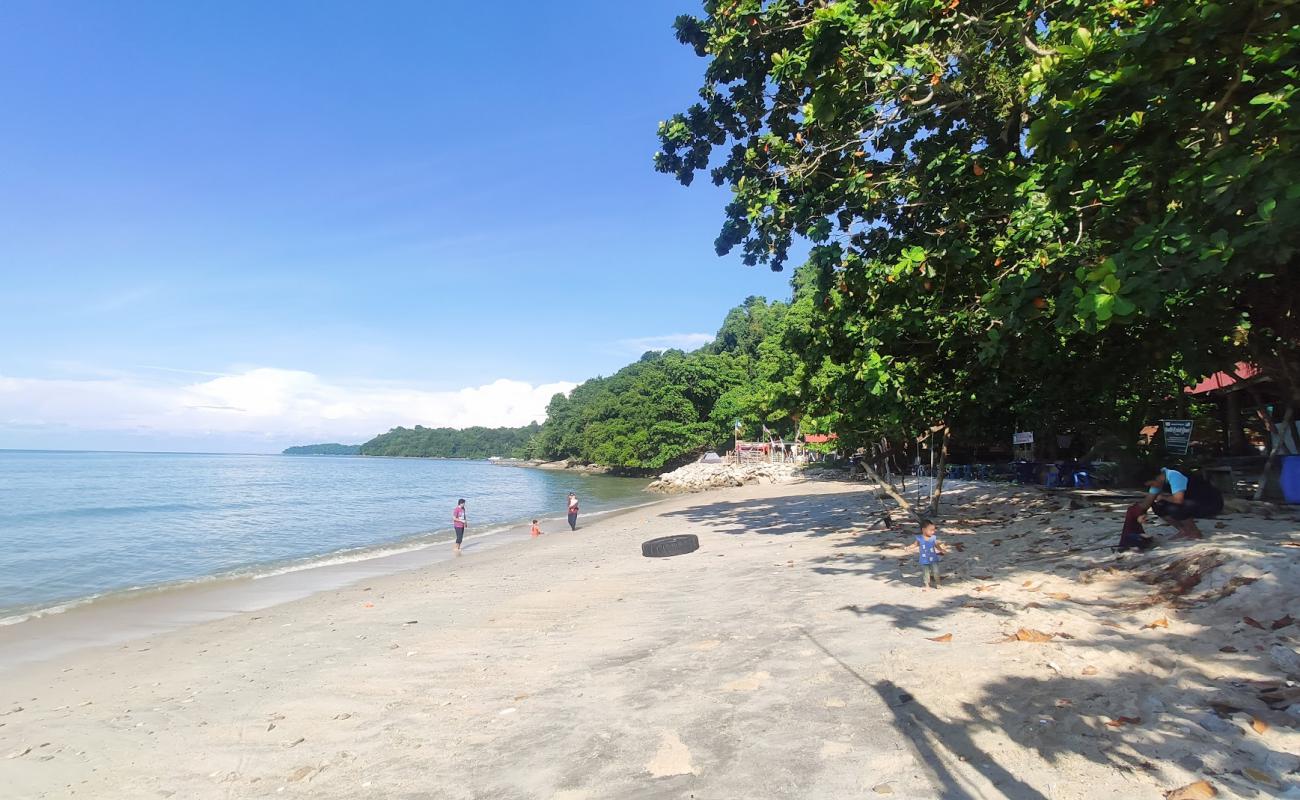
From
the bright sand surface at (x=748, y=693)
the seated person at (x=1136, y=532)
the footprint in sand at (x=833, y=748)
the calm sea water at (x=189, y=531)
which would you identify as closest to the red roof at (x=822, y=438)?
the calm sea water at (x=189, y=531)

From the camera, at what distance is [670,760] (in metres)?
4.41

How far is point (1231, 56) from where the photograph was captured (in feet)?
14.6

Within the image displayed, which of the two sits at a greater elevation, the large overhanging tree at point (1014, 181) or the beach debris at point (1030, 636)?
the large overhanging tree at point (1014, 181)

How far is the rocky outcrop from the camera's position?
46.6m

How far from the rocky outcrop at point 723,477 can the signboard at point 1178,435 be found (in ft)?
97.1

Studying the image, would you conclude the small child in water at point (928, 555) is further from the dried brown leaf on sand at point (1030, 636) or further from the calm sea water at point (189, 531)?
the calm sea water at point (189, 531)

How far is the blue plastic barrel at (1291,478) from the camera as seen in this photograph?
10.6m

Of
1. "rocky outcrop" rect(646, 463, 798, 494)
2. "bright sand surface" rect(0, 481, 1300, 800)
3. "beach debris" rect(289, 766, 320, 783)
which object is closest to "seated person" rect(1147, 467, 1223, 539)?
"bright sand surface" rect(0, 481, 1300, 800)

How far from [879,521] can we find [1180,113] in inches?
475

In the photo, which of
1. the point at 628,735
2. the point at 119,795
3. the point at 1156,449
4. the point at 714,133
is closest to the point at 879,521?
the point at 1156,449

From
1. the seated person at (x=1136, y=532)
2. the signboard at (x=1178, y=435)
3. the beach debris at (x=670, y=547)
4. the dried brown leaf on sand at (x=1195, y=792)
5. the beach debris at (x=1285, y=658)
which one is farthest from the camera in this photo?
the beach debris at (x=670, y=547)

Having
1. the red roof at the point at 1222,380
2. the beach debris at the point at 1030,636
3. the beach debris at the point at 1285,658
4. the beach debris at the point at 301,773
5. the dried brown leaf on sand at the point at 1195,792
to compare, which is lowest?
the beach debris at the point at 301,773

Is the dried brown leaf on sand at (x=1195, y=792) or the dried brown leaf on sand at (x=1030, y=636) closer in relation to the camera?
the dried brown leaf on sand at (x=1195, y=792)

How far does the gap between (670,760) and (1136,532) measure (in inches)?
276
